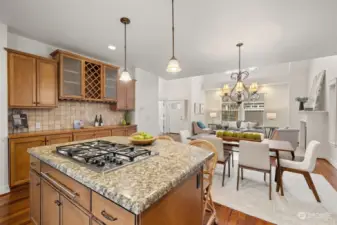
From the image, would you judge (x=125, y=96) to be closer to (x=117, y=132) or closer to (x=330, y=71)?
(x=117, y=132)

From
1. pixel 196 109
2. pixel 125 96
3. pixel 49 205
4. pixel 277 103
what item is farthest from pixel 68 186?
pixel 277 103

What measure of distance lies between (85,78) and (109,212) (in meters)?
3.18

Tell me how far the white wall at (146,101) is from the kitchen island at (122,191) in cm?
323

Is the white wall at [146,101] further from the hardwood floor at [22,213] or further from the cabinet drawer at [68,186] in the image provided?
the cabinet drawer at [68,186]

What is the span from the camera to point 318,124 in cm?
465

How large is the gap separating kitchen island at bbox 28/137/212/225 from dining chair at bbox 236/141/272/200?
145 centimetres

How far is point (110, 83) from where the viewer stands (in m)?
3.87

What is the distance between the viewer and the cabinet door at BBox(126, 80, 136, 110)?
4276mm

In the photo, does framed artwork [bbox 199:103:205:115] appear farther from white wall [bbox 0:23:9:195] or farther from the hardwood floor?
white wall [bbox 0:23:9:195]

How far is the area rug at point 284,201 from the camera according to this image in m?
1.98

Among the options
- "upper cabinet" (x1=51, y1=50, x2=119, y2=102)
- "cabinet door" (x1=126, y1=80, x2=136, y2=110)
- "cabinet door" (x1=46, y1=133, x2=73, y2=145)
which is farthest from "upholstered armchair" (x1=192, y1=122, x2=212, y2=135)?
"cabinet door" (x1=46, y1=133, x2=73, y2=145)

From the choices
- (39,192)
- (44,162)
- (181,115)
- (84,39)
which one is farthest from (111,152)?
(181,115)

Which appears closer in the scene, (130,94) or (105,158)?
(105,158)

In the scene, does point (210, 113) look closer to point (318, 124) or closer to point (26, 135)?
point (318, 124)
